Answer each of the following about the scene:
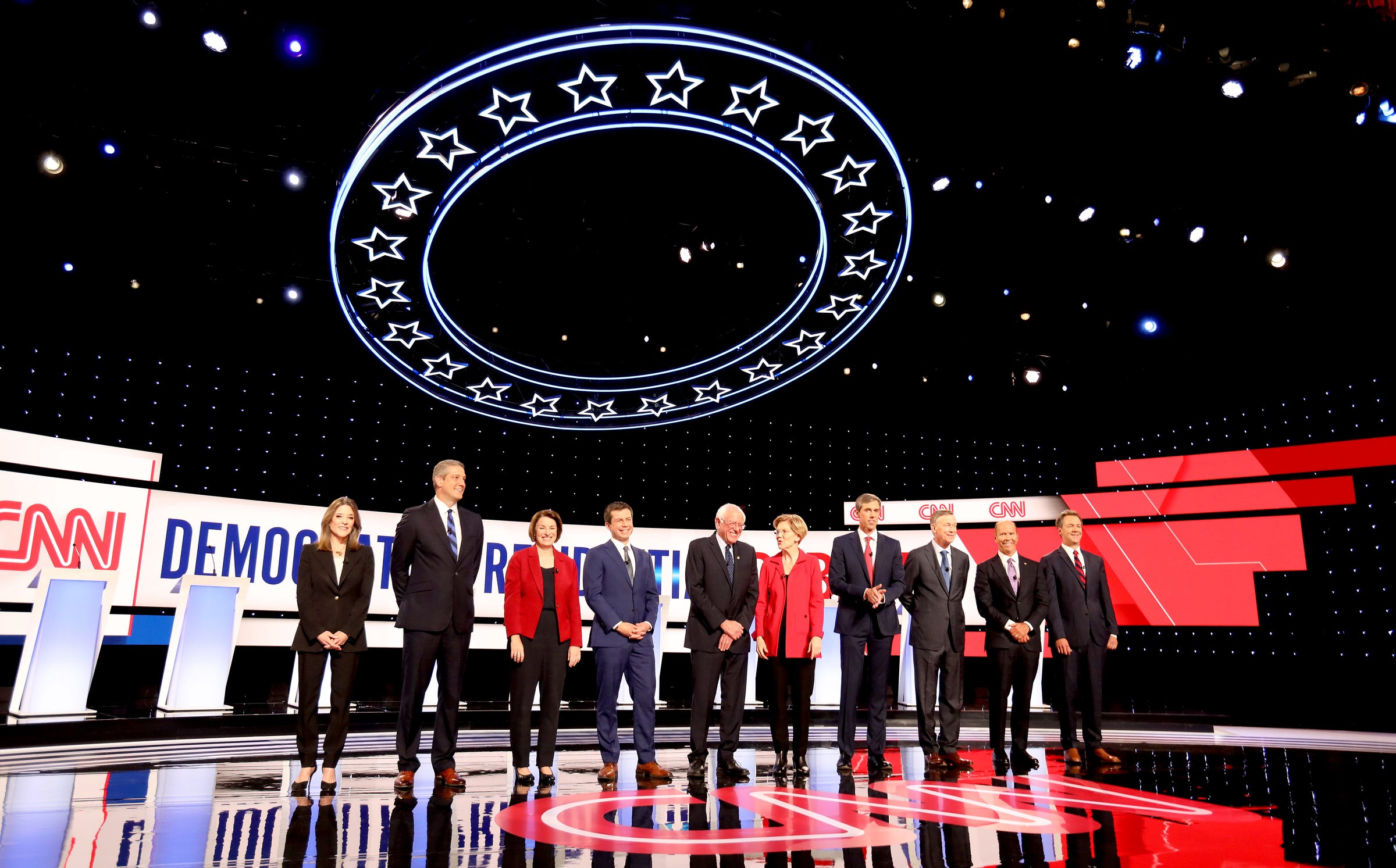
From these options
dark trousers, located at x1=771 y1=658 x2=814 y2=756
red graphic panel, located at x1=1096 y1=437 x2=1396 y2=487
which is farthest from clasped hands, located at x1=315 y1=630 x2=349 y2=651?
red graphic panel, located at x1=1096 y1=437 x2=1396 y2=487

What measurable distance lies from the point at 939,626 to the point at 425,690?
2883mm

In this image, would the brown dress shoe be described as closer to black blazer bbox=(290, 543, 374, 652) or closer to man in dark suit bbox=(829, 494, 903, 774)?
man in dark suit bbox=(829, 494, 903, 774)

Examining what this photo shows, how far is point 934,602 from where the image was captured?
509cm

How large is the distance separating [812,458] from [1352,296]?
642cm

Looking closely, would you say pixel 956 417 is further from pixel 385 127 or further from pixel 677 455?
pixel 385 127

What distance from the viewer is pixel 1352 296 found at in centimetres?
843

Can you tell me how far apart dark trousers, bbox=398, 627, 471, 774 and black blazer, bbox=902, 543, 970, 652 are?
100 inches

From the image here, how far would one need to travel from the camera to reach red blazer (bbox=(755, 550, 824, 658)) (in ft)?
15.5

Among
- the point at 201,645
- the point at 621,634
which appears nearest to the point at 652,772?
the point at 621,634

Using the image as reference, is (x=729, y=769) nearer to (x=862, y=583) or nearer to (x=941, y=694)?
(x=862, y=583)

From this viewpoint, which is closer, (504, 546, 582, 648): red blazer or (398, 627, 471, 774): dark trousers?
(398, 627, 471, 774): dark trousers

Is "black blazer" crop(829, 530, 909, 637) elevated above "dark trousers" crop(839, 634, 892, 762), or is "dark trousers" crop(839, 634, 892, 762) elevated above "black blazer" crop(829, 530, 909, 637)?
"black blazer" crop(829, 530, 909, 637)

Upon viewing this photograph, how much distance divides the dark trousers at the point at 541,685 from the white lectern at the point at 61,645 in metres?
3.55

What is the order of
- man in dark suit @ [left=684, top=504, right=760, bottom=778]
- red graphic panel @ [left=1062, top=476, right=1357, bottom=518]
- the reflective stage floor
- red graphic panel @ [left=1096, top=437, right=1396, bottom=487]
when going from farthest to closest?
1. red graphic panel @ [left=1062, top=476, right=1357, bottom=518]
2. red graphic panel @ [left=1096, top=437, right=1396, bottom=487]
3. man in dark suit @ [left=684, top=504, right=760, bottom=778]
4. the reflective stage floor
